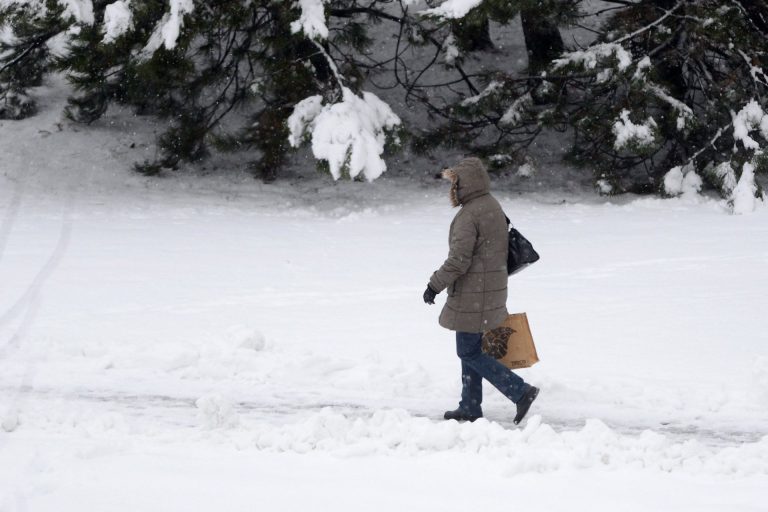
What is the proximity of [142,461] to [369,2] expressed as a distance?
1106 cm

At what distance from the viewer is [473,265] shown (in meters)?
5.12

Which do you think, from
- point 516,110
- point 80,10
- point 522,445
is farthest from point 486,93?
point 522,445

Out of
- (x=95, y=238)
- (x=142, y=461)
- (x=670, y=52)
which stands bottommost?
(x=142, y=461)

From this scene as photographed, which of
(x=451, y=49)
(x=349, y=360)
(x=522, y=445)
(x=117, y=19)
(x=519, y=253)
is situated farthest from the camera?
(x=451, y=49)

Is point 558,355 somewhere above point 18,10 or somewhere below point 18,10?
below

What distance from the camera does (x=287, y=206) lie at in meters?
12.7

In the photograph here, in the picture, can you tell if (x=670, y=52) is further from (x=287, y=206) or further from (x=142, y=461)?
(x=142, y=461)

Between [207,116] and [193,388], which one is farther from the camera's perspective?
[207,116]

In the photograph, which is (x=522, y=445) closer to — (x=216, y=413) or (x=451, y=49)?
(x=216, y=413)

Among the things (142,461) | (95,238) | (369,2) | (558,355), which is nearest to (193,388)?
(142,461)

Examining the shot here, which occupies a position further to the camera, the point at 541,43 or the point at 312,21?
the point at 541,43

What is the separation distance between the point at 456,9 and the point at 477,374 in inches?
272

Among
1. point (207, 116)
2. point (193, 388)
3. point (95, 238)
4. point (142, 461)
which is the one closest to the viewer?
point (142, 461)

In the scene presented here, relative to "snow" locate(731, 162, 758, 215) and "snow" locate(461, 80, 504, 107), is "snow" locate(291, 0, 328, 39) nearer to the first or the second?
"snow" locate(461, 80, 504, 107)
